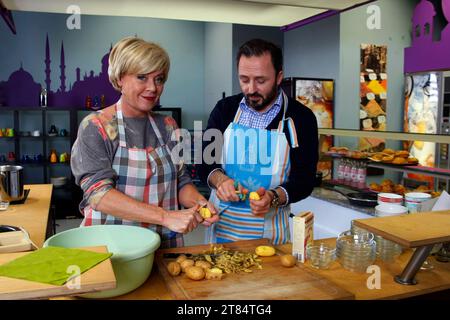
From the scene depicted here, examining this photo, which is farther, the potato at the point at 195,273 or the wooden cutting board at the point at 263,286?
the potato at the point at 195,273

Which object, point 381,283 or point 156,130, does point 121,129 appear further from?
point 381,283

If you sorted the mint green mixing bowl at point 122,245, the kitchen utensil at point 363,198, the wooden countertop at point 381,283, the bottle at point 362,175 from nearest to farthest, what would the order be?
the mint green mixing bowl at point 122,245, the wooden countertop at point 381,283, the kitchen utensil at point 363,198, the bottle at point 362,175

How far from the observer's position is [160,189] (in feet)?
5.99

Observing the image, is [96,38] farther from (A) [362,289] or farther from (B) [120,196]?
(A) [362,289]

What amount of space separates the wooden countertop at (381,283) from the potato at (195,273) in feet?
0.30

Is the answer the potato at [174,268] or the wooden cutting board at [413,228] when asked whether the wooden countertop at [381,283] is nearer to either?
the potato at [174,268]

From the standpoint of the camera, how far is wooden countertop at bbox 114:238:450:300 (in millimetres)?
1394

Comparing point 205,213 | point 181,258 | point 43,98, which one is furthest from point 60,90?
point 181,258

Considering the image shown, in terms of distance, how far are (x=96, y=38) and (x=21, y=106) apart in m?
1.69

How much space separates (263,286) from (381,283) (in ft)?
1.55

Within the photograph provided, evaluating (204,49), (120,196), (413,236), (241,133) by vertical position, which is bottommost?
(413,236)

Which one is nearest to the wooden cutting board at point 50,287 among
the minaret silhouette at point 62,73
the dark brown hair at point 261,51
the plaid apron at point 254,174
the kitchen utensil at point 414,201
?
the plaid apron at point 254,174

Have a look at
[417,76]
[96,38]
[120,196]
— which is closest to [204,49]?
[96,38]

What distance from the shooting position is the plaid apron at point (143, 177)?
173cm
